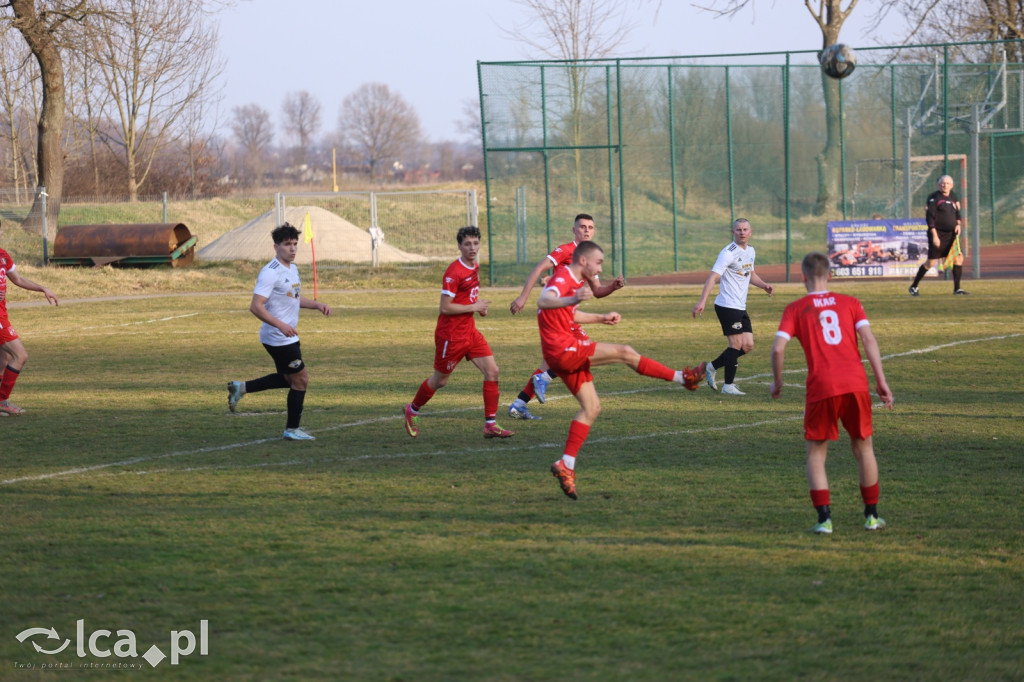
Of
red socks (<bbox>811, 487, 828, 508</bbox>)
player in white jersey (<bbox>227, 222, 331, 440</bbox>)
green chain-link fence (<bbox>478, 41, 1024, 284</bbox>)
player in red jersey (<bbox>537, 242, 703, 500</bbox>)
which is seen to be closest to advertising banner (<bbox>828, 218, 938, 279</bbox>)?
green chain-link fence (<bbox>478, 41, 1024, 284</bbox>)

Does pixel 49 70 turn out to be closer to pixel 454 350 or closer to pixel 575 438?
pixel 454 350

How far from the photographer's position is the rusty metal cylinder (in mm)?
30562

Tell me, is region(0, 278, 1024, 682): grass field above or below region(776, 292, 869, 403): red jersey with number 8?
below

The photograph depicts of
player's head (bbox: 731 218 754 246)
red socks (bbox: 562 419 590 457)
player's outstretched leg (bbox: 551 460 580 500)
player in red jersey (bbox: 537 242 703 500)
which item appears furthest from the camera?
player's head (bbox: 731 218 754 246)

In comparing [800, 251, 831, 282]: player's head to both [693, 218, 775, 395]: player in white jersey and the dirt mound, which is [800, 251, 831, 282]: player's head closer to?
[693, 218, 775, 395]: player in white jersey

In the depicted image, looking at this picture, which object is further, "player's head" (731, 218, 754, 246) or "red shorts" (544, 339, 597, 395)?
"player's head" (731, 218, 754, 246)

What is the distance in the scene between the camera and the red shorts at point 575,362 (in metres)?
7.32

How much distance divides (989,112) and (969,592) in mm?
23502

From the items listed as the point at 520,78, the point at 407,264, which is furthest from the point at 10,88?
the point at 520,78

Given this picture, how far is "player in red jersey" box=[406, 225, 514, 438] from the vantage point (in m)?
9.05

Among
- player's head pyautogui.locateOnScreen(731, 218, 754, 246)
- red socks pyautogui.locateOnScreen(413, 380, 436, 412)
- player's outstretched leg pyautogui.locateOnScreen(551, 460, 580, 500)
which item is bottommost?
player's outstretched leg pyautogui.locateOnScreen(551, 460, 580, 500)

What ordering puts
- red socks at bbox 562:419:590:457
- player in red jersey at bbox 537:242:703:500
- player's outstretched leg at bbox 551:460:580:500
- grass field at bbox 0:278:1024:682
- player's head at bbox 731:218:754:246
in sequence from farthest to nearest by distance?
1. player's head at bbox 731:218:754:246
2. player in red jersey at bbox 537:242:703:500
3. red socks at bbox 562:419:590:457
4. player's outstretched leg at bbox 551:460:580:500
5. grass field at bbox 0:278:1024:682

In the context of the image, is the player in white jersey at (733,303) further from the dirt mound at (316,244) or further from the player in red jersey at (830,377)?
the dirt mound at (316,244)

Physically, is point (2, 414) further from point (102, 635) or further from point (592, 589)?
point (592, 589)
